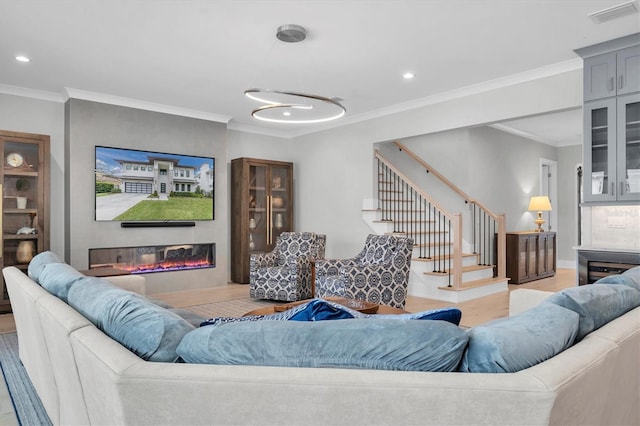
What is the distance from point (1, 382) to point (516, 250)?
262 inches

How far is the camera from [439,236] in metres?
6.07

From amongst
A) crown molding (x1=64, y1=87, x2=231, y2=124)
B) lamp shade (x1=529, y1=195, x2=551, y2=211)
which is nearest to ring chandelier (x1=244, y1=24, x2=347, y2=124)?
crown molding (x1=64, y1=87, x2=231, y2=124)

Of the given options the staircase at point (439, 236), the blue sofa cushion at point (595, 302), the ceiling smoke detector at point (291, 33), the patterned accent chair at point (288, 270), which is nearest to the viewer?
the blue sofa cushion at point (595, 302)

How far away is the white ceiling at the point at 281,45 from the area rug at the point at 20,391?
261cm

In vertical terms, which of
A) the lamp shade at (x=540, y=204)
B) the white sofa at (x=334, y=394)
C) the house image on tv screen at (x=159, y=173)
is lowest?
the white sofa at (x=334, y=394)

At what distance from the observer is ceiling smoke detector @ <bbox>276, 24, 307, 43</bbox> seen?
343 cm

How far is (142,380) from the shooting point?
1.07 m

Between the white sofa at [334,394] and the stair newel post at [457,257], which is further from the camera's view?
the stair newel post at [457,257]

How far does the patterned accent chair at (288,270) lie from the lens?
535cm

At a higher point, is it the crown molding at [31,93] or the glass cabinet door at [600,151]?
the crown molding at [31,93]

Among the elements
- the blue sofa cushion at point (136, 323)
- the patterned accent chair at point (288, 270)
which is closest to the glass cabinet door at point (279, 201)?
the patterned accent chair at point (288, 270)

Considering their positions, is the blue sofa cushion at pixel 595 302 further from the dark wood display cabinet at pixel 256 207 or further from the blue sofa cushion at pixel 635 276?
the dark wood display cabinet at pixel 256 207

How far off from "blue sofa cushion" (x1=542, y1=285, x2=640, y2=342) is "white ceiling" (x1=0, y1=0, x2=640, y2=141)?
223 cm

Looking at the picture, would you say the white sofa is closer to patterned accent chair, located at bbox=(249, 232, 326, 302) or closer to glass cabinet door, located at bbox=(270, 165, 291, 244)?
patterned accent chair, located at bbox=(249, 232, 326, 302)
